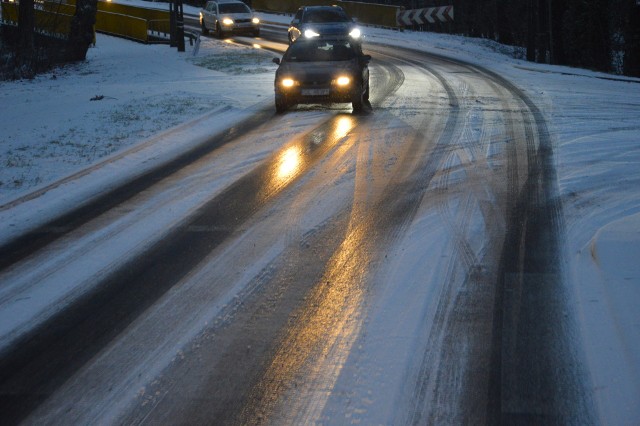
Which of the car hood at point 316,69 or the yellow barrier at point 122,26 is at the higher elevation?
the yellow barrier at point 122,26

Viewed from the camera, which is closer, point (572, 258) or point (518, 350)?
point (518, 350)

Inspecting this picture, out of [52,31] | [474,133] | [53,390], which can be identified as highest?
[52,31]

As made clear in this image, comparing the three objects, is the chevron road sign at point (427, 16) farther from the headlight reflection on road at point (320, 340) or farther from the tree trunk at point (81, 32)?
the headlight reflection on road at point (320, 340)

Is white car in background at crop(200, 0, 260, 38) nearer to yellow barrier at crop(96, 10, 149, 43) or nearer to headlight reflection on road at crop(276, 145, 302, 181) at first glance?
yellow barrier at crop(96, 10, 149, 43)

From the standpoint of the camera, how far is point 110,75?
26.4 m

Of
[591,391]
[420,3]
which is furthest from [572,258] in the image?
[420,3]

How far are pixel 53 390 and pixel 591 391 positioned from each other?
341 centimetres

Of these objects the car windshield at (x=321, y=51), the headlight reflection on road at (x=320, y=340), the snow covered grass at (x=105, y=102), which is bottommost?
the headlight reflection on road at (x=320, y=340)

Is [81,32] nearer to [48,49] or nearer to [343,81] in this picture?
[48,49]

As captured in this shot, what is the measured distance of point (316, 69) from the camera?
17.5 metres

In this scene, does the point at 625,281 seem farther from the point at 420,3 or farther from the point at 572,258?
the point at 420,3

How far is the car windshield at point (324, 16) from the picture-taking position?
31.8 metres

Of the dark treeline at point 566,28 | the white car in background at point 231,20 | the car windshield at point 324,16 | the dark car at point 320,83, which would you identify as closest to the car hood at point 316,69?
the dark car at point 320,83

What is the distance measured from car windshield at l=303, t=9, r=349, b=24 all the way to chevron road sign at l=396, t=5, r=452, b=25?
35.0 feet
